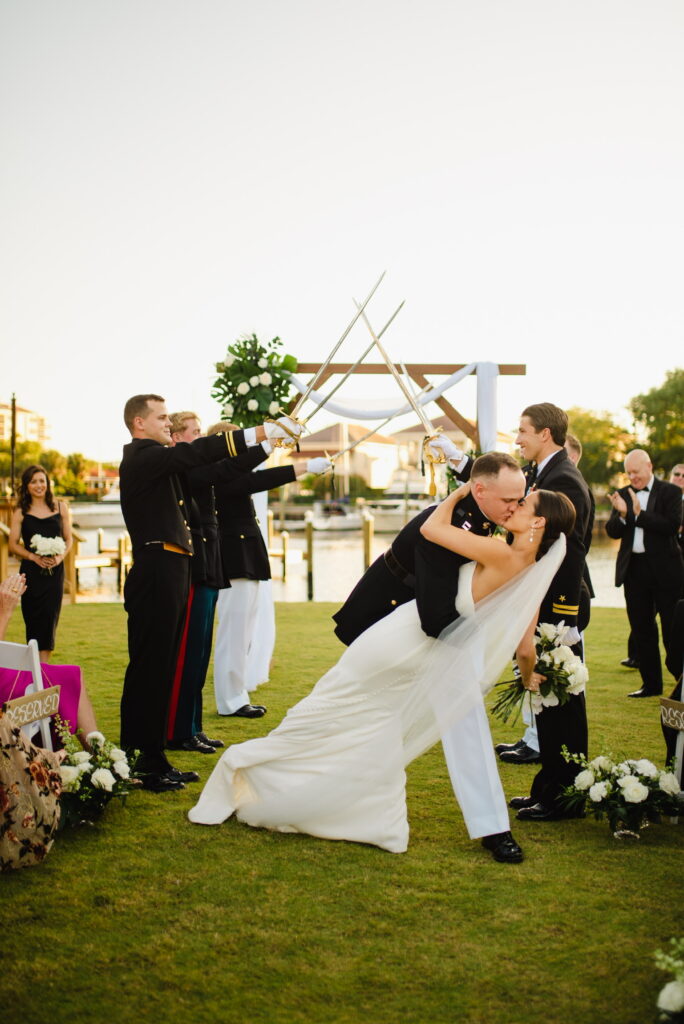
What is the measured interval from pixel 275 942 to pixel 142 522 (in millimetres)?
2517

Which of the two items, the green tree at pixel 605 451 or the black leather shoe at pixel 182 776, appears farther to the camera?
the green tree at pixel 605 451

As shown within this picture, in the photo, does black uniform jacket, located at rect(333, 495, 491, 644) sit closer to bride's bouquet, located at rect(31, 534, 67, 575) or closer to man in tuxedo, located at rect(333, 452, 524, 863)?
man in tuxedo, located at rect(333, 452, 524, 863)

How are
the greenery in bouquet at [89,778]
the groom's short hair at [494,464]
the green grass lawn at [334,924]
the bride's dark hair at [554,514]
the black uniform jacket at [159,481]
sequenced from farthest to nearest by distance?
the black uniform jacket at [159,481], the greenery in bouquet at [89,778], the bride's dark hair at [554,514], the groom's short hair at [494,464], the green grass lawn at [334,924]

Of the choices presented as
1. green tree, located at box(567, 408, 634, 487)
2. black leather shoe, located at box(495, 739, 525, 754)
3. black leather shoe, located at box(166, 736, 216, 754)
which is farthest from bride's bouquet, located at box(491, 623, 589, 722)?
green tree, located at box(567, 408, 634, 487)

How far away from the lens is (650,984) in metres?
2.80

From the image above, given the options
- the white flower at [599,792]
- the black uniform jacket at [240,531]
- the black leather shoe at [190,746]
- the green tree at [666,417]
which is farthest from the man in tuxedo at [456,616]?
the green tree at [666,417]

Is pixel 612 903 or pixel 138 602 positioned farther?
pixel 138 602

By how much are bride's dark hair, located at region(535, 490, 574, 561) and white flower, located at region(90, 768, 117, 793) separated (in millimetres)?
2293

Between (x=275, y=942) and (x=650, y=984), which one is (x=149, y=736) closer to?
(x=275, y=942)

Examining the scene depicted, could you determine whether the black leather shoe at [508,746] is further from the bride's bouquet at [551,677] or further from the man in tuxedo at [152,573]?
the man in tuxedo at [152,573]

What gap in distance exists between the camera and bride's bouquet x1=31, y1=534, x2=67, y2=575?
777 centimetres

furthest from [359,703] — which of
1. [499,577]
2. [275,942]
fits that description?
[275,942]

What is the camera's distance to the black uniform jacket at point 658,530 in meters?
7.94

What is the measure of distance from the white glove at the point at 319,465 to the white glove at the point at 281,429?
0.40m
